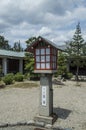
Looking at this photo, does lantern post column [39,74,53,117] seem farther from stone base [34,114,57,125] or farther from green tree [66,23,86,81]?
Result: green tree [66,23,86,81]


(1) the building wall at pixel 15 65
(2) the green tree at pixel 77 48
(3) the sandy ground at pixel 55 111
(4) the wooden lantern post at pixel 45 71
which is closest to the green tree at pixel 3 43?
(1) the building wall at pixel 15 65

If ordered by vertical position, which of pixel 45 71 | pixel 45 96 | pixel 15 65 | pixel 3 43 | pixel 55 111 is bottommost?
pixel 55 111

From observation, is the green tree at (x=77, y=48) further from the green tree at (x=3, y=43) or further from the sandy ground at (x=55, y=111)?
the green tree at (x=3, y=43)

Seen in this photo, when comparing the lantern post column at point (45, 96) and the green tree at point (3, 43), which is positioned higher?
the green tree at point (3, 43)

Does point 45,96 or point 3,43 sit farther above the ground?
point 3,43

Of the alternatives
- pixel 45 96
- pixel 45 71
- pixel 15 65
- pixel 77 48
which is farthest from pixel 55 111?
pixel 15 65

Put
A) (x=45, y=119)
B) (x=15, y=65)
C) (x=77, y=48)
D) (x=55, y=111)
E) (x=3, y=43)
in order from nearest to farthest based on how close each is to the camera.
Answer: (x=45, y=119) < (x=55, y=111) < (x=77, y=48) < (x=15, y=65) < (x=3, y=43)

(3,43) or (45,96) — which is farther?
(3,43)

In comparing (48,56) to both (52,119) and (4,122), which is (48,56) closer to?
(52,119)

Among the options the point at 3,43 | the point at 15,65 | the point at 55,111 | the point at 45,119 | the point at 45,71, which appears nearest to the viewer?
the point at 45,119

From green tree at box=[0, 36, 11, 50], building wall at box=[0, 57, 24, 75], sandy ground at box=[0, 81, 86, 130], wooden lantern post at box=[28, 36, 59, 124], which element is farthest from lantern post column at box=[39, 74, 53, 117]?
green tree at box=[0, 36, 11, 50]

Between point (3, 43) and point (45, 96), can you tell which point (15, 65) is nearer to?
point (45, 96)

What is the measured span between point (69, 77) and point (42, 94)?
17.7m

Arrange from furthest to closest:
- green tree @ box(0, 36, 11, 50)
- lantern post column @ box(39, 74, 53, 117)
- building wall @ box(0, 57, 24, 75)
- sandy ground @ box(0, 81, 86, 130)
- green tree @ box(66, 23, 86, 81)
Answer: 1. green tree @ box(0, 36, 11, 50)
2. building wall @ box(0, 57, 24, 75)
3. green tree @ box(66, 23, 86, 81)
4. lantern post column @ box(39, 74, 53, 117)
5. sandy ground @ box(0, 81, 86, 130)
